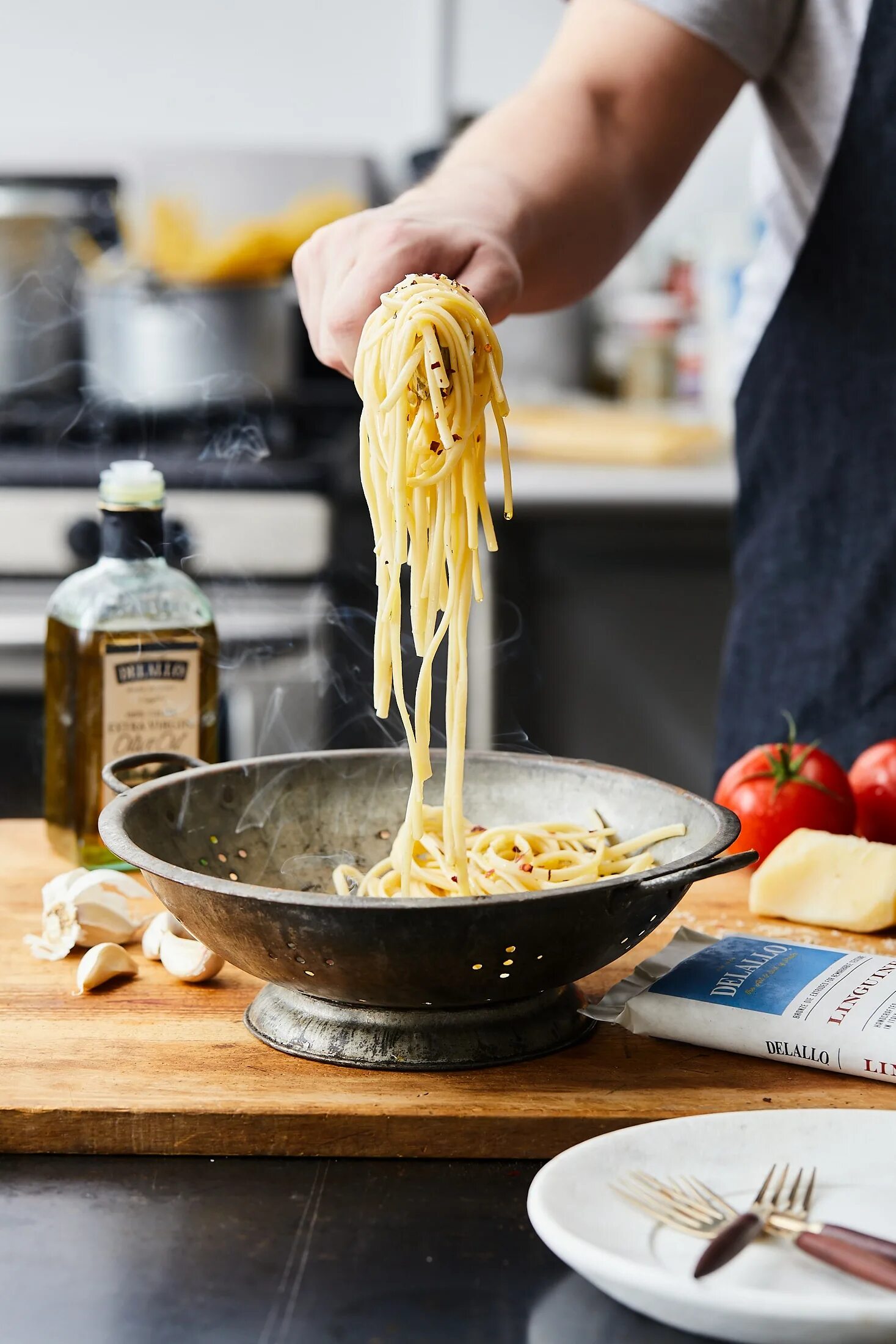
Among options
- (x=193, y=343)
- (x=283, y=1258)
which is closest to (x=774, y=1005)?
(x=283, y=1258)


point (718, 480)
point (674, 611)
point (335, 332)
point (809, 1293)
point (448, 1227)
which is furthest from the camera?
point (674, 611)

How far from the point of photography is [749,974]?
105 cm

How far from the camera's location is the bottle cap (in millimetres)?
1334

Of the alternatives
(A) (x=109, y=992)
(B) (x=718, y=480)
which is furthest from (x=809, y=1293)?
(B) (x=718, y=480)

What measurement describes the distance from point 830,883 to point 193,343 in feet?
6.93

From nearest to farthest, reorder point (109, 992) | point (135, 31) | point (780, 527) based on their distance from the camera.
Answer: point (109, 992) → point (780, 527) → point (135, 31)

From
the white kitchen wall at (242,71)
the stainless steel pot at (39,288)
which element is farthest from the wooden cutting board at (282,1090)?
the white kitchen wall at (242,71)

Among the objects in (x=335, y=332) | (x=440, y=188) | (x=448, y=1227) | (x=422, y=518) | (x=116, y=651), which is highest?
(x=440, y=188)

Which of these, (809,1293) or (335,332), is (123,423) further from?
(809,1293)

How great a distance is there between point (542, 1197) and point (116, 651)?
75 centimetres

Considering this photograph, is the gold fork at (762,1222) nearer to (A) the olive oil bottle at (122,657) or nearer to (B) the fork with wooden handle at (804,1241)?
(B) the fork with wooden handle at (804,1241)

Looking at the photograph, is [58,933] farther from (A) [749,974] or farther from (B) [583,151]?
(B) [583,151]

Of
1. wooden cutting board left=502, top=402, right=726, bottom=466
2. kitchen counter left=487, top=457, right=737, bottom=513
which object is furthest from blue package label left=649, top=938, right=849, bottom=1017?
wooden cutting board left=502, top=402, right=726, bottom=466

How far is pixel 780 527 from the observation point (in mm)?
1894
